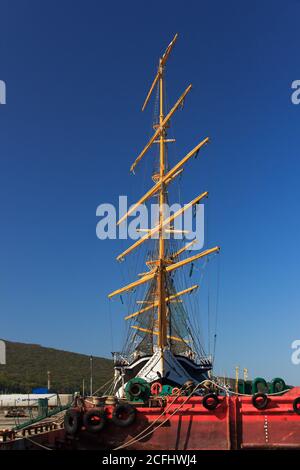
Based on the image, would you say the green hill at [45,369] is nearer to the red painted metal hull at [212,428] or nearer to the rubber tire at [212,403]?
the red painted metal hull at [212,428]

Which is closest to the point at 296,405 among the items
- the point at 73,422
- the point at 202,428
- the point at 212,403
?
the point at 212,403

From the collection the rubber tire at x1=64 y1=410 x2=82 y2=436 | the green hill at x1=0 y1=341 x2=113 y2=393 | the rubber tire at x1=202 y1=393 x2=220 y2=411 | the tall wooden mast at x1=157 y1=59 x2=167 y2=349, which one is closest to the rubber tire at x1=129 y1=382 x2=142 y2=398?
the rubber tire at x1=64 y1=410 x2=82 y2=436

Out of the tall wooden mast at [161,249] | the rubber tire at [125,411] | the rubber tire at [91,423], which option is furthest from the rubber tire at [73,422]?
the tall wooden mast at [161,249]

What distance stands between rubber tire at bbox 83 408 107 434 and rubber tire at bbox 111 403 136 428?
1.32 ft

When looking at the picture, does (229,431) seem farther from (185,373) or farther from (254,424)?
(185,373)

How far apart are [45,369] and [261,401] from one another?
74453 millimetres

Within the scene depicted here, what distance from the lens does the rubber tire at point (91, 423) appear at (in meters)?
18.8

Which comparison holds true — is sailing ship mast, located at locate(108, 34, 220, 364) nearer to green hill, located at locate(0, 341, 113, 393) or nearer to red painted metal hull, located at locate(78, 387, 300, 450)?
red painted metal hull, located at locate(78, 387, 300, 450)

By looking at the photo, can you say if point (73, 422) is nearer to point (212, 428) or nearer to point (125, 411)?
point (125, 411)

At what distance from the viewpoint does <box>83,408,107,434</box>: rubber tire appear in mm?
18844

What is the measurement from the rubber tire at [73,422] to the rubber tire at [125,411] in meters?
1.34
